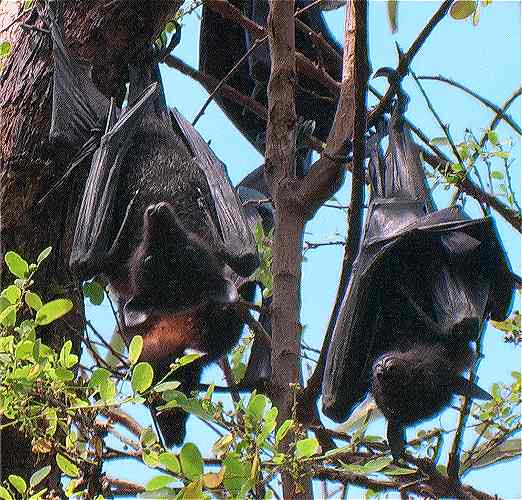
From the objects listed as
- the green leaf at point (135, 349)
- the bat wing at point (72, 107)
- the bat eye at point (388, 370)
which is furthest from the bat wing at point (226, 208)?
the green leaf at point (135, 349)

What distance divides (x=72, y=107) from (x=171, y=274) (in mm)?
835

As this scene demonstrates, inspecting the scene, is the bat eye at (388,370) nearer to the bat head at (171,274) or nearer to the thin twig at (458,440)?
the thin twig at (458,440)

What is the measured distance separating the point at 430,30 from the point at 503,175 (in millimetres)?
669

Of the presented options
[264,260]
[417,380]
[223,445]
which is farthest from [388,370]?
[223,445]

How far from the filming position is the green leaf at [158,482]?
2.20 metres

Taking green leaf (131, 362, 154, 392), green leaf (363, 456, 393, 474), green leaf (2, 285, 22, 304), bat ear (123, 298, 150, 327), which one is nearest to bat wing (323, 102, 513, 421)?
bat ear (123, 298, 150, 327)

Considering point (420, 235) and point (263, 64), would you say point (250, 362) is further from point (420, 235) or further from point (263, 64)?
point (263, 64)

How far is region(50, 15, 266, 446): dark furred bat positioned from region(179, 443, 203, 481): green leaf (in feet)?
2.71

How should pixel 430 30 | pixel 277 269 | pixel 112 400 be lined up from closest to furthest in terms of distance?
pixel 112 400, pixel 277 269, pixel 430 30

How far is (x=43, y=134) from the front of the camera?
3.67 m

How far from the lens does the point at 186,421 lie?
3080mm

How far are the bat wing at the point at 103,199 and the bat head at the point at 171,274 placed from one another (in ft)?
0.51

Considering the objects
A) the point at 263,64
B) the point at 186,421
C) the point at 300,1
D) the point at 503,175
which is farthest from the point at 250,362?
the point at 300,1

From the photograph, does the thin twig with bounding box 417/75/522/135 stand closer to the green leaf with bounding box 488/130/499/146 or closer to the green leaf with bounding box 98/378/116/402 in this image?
the green leaf with bounding box 488/130/499/146
